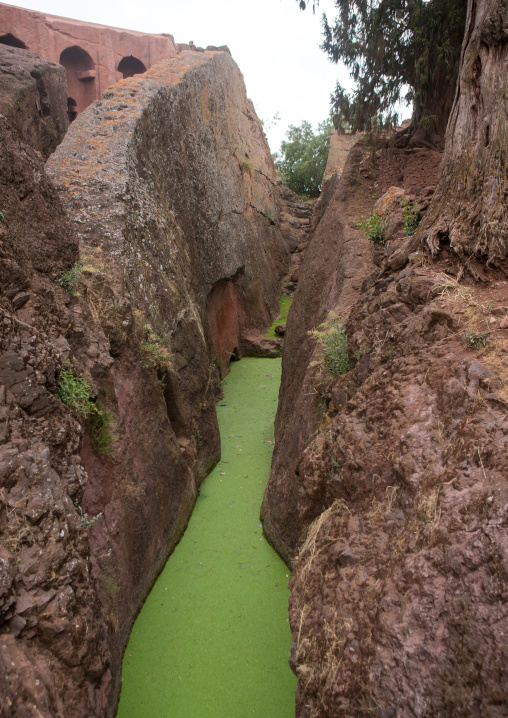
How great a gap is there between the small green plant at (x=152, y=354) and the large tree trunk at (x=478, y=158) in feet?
9.65

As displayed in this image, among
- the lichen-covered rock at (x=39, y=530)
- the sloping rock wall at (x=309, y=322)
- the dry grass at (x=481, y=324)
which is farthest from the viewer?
the sloping rock wall at (x=309, y=322)

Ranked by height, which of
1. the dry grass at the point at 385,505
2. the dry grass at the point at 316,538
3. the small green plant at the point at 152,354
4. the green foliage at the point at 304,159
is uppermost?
the green foliage at the point at 304,159

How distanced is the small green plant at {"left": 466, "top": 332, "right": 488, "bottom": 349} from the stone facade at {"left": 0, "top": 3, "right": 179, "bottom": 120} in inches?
805

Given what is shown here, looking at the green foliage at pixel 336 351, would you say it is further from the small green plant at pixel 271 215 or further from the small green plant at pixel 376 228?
the small green plant at pixel 271 215

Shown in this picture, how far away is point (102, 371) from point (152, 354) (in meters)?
1.26

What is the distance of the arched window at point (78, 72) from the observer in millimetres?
18953

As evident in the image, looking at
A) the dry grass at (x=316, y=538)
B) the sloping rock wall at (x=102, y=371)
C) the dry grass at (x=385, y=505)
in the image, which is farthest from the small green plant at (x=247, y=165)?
the dry grass at (x=385, y=505)

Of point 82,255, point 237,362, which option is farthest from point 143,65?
point 82,255

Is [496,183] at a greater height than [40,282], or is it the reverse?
[496,183]

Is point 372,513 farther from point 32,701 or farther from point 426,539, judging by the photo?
point 32,701

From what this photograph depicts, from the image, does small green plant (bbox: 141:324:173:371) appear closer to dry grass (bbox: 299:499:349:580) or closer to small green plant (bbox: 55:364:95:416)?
small green plant (bbox: 55:364:95:416)

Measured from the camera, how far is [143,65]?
19734mm

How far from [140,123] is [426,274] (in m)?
5.50

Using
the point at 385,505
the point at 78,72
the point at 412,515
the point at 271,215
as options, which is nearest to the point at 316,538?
the point at 385,505
